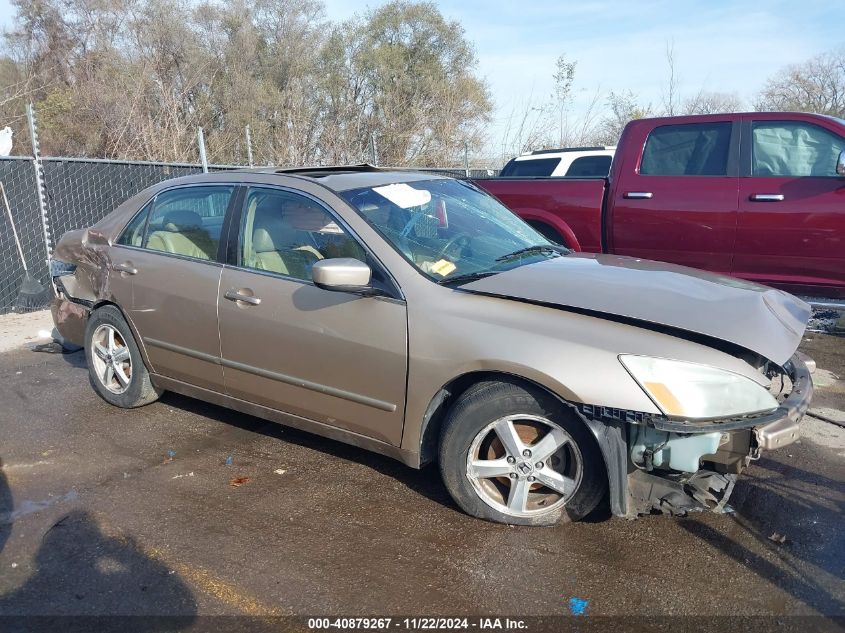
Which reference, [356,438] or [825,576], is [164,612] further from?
[825,576]

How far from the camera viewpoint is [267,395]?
13.2ft

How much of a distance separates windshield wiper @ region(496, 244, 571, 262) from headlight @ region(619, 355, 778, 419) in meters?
1.27

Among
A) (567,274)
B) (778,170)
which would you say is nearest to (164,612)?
(567,274)

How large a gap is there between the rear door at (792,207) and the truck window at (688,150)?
0.65 ft

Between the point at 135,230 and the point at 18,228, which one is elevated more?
the point at 135,230

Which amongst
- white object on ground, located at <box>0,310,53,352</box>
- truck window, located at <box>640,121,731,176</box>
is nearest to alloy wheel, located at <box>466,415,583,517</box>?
truck window, located at <box>640,121,731,176</box>

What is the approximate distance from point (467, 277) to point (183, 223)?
214cm

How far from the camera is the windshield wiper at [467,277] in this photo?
352 cm

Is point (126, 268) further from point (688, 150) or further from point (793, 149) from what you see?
point (793, 149)

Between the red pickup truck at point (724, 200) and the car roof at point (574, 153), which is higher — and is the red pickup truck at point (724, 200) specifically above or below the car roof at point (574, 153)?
below

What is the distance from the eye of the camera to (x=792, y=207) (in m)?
5.82

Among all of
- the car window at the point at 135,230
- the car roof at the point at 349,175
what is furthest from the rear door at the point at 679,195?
the car window at the point at 135,230

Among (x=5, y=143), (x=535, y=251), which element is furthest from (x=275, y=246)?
(x=5, y=143)

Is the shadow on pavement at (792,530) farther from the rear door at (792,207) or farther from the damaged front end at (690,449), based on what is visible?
the rear door at (792,207)
